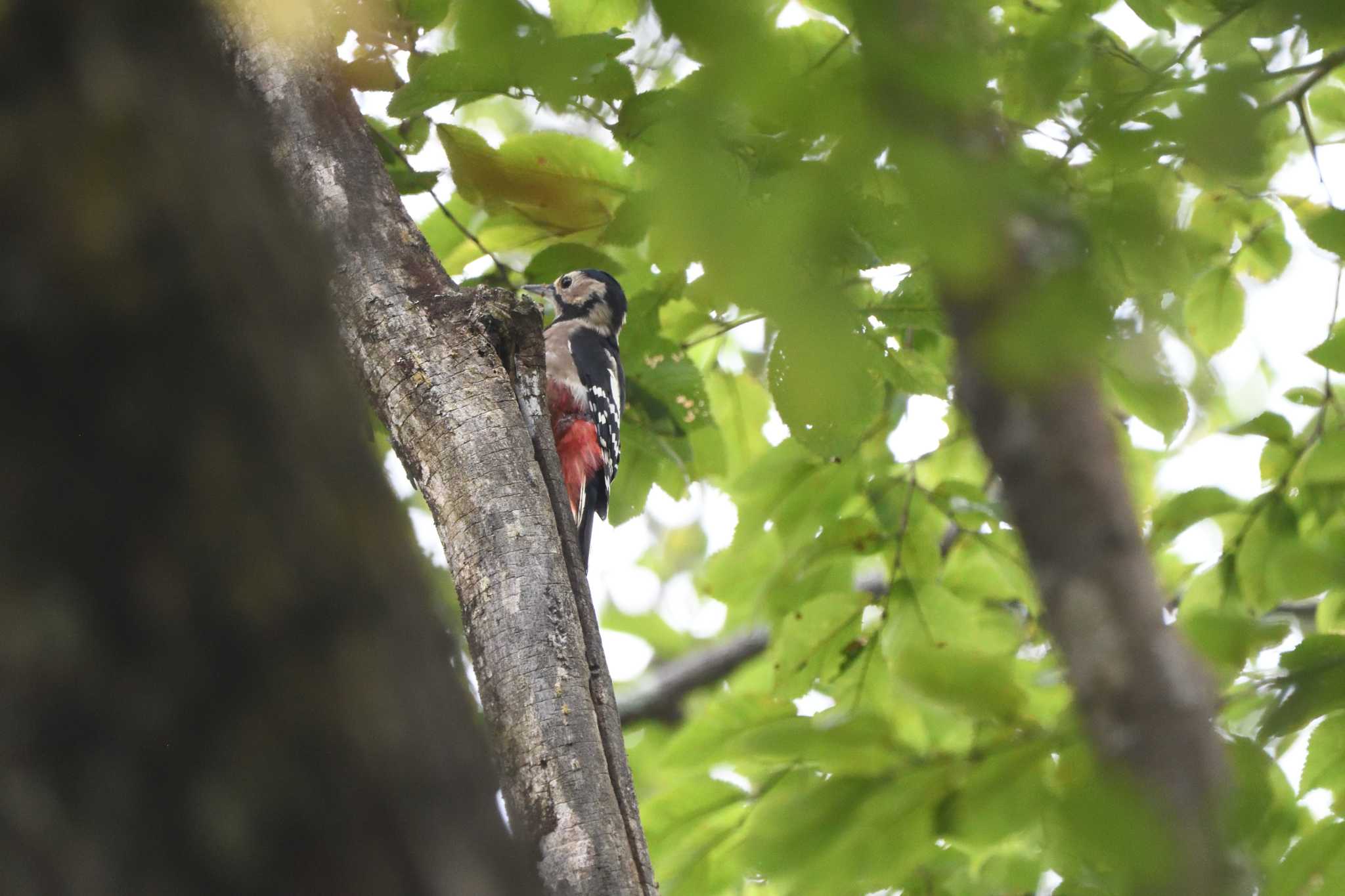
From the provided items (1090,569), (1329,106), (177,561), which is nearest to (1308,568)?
(1090,569)

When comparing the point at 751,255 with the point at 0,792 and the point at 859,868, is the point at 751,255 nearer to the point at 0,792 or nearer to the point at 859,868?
the point at 0,792

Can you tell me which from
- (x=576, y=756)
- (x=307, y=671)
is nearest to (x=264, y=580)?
(x=307, y=671)

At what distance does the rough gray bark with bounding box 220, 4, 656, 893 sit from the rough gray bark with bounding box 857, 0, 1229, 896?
114 cm

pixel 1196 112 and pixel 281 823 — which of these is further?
pixel 1196 112

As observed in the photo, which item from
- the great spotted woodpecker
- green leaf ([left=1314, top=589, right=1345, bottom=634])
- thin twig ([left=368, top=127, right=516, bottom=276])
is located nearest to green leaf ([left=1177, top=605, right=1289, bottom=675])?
green leaf ([left=1314, top=589, right=1345, bottom=634])

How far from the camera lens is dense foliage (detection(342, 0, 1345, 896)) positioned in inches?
39.5

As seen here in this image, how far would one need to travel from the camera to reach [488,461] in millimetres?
2367

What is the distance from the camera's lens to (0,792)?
74 centimetres

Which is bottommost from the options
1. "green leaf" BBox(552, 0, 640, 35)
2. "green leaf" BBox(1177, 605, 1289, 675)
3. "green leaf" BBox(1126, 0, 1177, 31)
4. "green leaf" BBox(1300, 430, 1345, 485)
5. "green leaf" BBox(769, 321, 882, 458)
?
"green leaf" BBox(1177, 605, 1289, 675)

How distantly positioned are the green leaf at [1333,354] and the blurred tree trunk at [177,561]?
2642mm

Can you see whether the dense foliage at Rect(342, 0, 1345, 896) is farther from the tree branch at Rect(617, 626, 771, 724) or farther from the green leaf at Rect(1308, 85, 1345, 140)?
the tree branch at Rect(617, 626, 771, 724)

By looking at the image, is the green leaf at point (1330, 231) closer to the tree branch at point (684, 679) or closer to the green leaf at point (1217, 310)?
the green leaf at point (1217, 310)

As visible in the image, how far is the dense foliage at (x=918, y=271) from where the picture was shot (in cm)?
100

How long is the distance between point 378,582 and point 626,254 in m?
2.98
